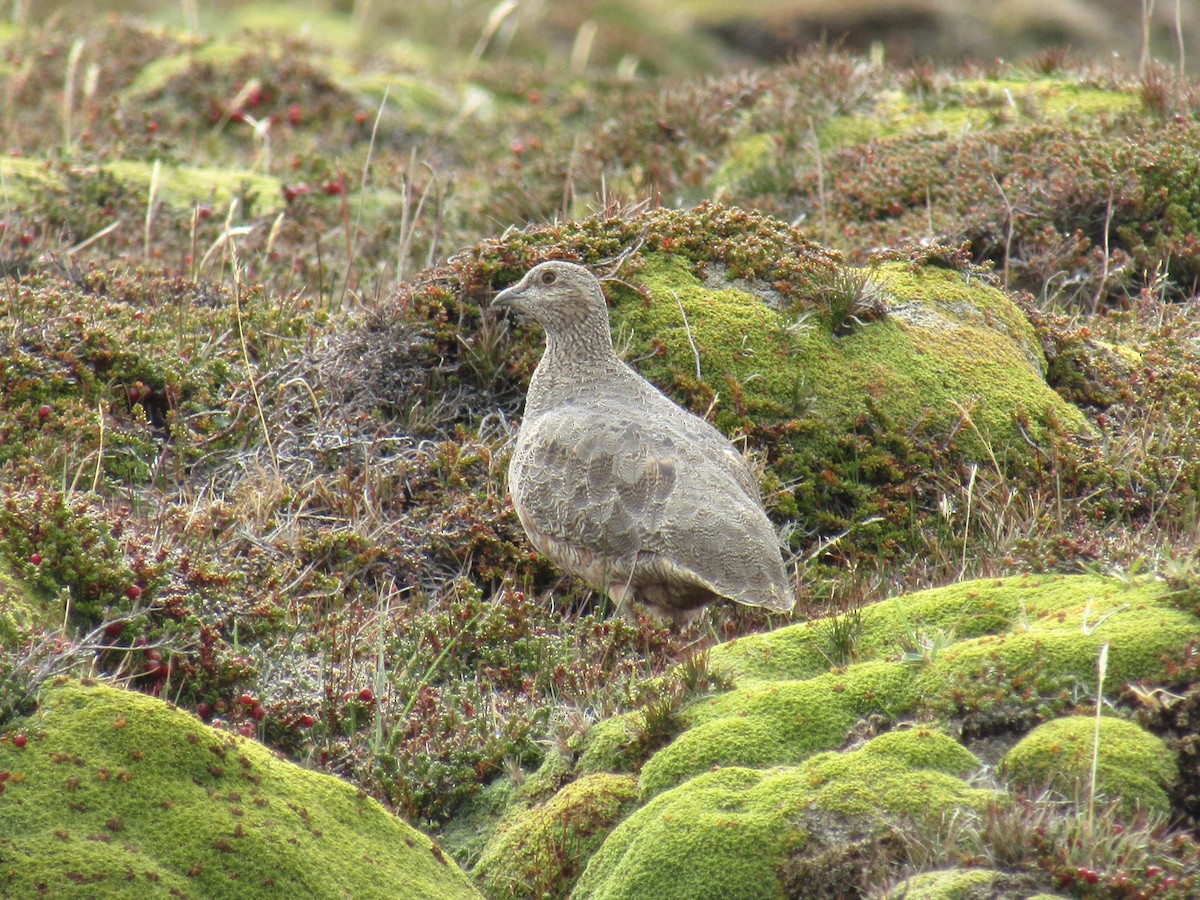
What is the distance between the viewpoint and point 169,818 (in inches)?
135

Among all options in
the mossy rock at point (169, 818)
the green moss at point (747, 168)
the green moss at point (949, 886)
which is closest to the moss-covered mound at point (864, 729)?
the green moss at point (949, 886)

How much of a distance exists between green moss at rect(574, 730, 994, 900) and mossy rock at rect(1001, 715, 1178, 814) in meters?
0.18

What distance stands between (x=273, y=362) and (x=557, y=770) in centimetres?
400

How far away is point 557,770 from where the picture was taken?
14.7 ft

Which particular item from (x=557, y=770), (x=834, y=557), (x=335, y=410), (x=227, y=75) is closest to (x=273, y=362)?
(x=335, y=410)

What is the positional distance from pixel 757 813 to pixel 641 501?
2266mm

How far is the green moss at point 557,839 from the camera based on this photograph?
12.9ft

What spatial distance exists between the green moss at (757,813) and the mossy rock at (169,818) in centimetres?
51

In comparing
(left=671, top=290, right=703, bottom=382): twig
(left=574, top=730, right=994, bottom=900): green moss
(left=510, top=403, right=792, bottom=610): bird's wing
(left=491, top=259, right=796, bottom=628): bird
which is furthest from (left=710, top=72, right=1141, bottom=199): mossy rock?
(left=574, top=730, right=994, bottom=900): green moss

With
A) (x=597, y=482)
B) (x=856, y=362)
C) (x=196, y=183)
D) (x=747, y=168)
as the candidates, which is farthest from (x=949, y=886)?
(x=196, y=183)

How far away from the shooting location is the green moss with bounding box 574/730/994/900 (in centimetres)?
354

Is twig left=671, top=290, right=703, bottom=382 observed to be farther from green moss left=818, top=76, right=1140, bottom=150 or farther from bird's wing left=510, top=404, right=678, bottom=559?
green moss left=818, top=76, right=1140, bottom=150

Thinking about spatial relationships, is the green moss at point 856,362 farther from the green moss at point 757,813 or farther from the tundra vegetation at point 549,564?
the green moss at point 757,813

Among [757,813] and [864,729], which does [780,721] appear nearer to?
[864,729]
